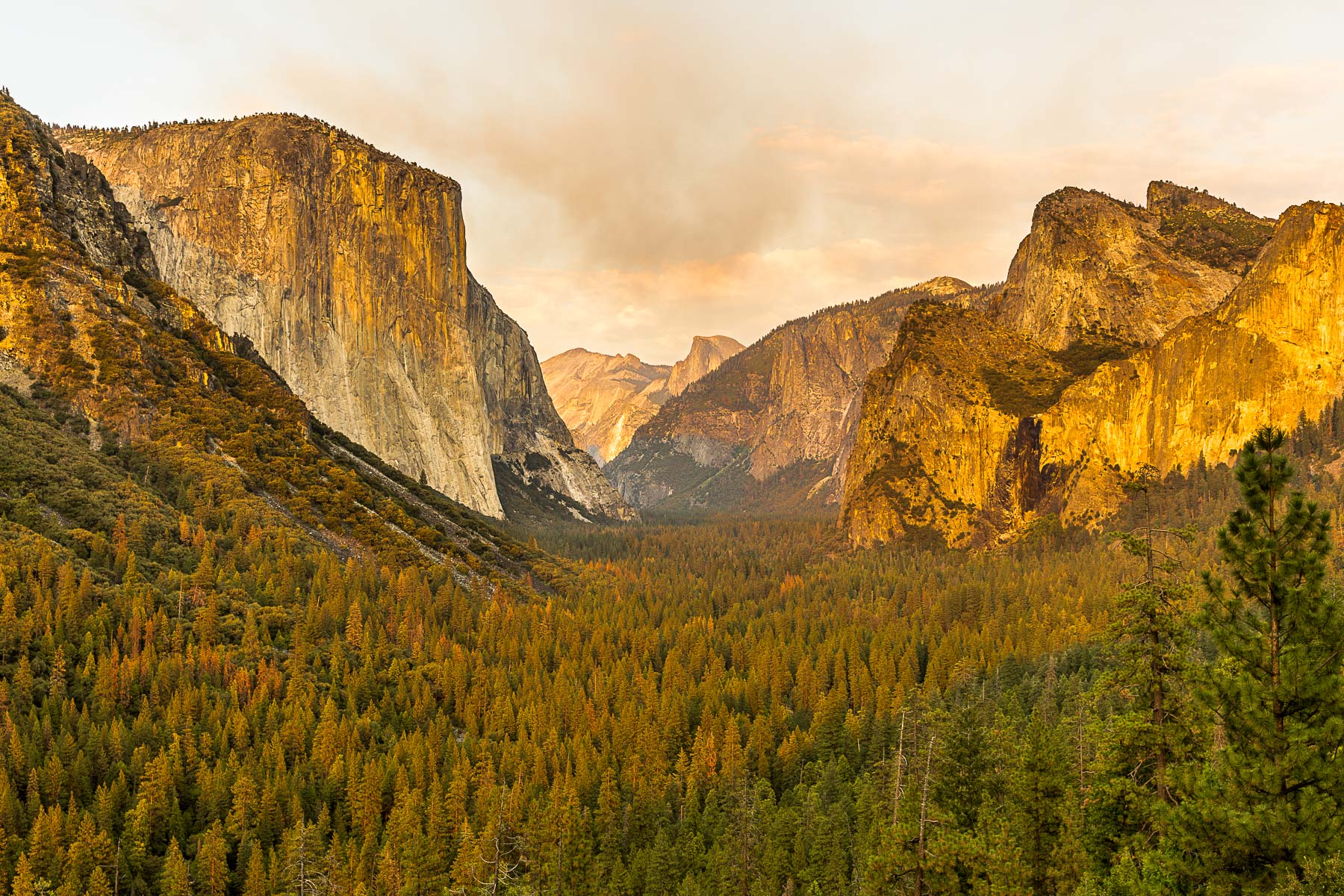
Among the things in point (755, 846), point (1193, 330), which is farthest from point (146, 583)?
point (1193, 330)

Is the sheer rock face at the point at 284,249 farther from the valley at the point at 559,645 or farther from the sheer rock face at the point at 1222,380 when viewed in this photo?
the sheer rock face at the point at 1222,380

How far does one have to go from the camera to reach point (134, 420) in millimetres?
104000

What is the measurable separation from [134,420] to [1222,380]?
176302 mm

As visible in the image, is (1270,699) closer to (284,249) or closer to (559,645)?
(559,645)

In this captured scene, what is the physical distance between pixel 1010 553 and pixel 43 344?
532 ft

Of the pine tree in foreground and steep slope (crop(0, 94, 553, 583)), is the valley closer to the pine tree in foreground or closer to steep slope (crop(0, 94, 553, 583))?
the pine tree in foreground

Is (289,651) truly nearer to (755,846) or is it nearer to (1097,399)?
(755,846)

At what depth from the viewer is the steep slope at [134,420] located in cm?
8950

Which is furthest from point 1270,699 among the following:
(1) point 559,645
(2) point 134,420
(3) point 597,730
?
(2) point 134,420

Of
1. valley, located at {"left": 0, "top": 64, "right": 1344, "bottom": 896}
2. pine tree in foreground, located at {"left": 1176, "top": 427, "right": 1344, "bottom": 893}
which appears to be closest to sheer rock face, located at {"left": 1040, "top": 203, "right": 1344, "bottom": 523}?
valley, located at {"left": 0, "top": 64, "right": 1344, "bottom": 896}

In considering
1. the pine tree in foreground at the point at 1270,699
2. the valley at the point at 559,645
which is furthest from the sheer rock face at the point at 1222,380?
the pine tree in foreground at the point at 1270,699

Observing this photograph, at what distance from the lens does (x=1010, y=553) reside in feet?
588

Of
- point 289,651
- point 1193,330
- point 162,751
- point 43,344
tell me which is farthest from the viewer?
point 1193,330

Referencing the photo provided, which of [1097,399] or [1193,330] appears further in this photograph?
[1097,399]
